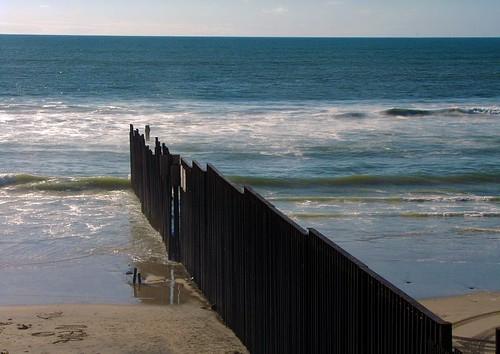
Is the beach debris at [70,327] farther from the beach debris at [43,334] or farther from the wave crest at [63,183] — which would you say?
the wave crest at [63,183]

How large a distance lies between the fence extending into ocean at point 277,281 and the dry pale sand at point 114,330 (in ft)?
0.92

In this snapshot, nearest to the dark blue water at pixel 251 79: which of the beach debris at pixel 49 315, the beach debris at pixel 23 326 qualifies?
the beach debris at pixel 49 315

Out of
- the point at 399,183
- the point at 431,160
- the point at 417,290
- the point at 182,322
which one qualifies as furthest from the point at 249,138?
the point at 182,322

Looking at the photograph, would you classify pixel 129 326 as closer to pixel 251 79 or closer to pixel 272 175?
pixel 272 175

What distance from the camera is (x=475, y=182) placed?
28.0m

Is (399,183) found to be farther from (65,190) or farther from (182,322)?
(182,322)

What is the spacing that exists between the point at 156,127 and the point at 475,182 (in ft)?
58.0

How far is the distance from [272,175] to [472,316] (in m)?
15.5

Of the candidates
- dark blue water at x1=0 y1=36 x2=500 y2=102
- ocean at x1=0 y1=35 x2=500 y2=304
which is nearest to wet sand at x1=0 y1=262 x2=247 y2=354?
ocean at x1=0 y1=35 x2=500 y2=304

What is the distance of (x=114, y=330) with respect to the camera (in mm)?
11789

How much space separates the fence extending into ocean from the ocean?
5.07 feet

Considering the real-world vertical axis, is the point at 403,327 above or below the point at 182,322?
above

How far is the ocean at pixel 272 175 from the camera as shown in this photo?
628 inches

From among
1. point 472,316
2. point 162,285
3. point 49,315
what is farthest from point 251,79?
point 49,315
